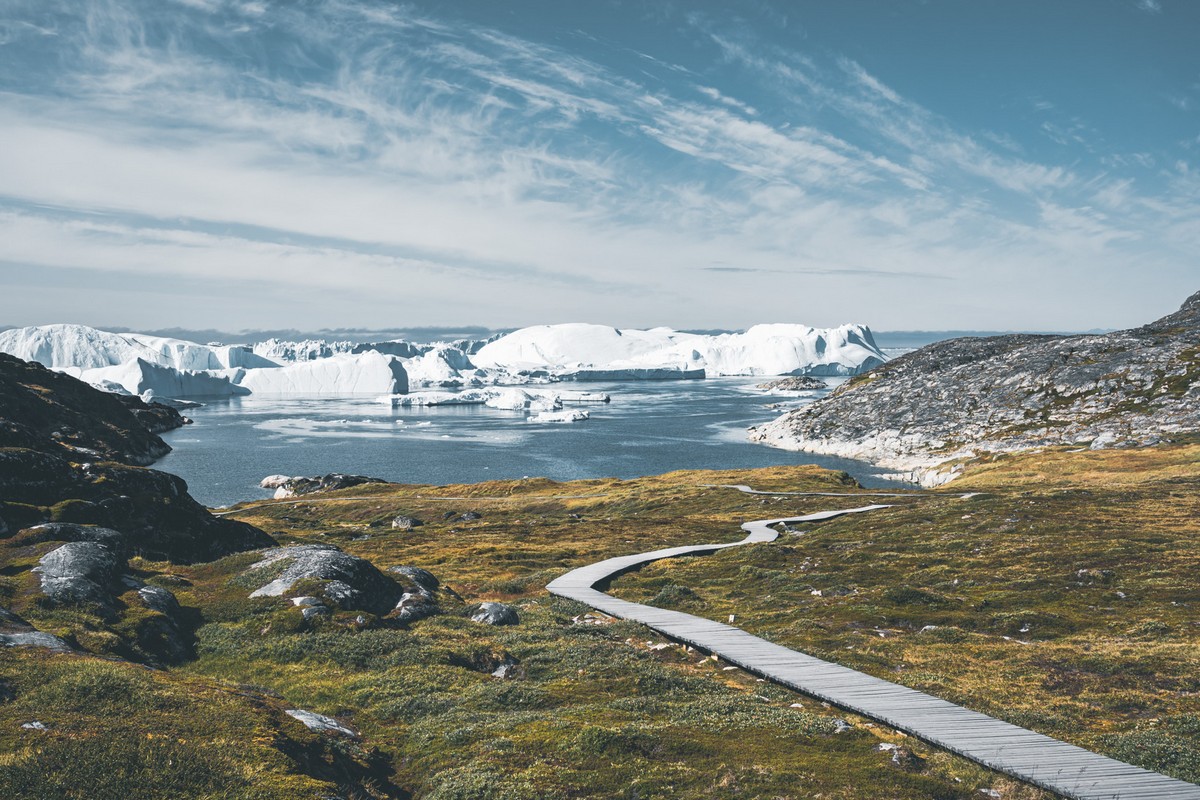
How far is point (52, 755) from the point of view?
12648mm

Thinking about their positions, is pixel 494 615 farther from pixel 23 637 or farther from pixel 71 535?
pixel 71 535

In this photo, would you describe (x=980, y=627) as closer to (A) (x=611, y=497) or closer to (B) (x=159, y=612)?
(B) (x=159, y=612)

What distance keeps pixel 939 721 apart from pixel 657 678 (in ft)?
27.3

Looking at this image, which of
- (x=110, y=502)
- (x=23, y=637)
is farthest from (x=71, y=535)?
(x=23, y=637)

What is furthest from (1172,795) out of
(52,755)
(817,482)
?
(817,482)

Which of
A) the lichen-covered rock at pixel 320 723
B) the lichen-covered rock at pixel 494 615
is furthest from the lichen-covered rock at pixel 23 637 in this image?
the lichen-covered rock at pixel 494 615

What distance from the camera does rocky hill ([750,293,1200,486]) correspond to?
138 metres

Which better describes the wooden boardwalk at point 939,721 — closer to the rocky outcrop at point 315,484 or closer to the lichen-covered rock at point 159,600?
the lichen-covered rock at point 159,600

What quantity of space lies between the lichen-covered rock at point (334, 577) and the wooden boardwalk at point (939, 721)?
11194 millimetres

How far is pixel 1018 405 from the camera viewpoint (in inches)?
6284

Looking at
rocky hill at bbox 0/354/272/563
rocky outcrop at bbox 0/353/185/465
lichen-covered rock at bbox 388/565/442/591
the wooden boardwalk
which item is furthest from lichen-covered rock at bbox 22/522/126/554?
rocky outcrop at bbox 0/353/185/465

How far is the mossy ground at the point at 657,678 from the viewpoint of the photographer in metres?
15.1

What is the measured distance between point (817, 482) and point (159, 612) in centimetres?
9333

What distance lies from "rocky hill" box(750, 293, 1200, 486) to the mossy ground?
99.1 m
